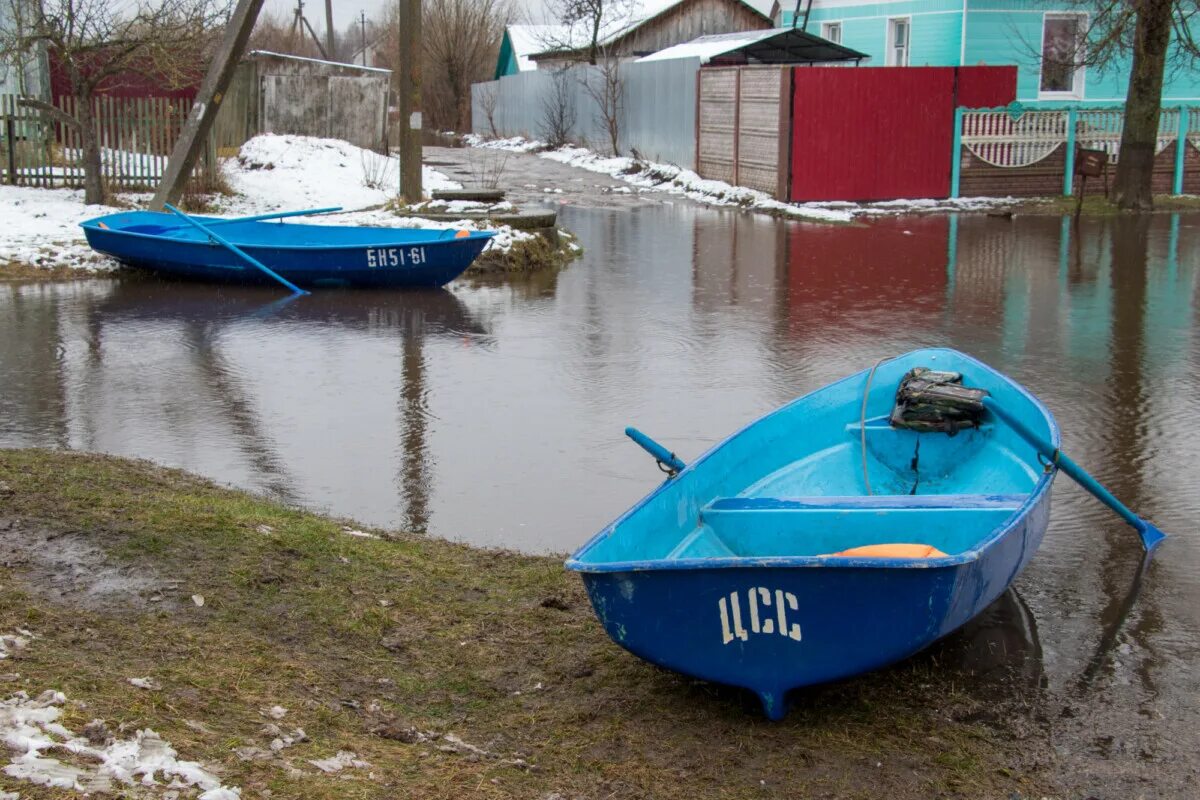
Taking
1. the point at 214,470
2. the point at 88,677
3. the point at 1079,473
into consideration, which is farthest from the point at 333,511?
the point at 1079,473

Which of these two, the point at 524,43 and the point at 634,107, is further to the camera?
the point at 524,43

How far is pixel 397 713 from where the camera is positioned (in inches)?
181

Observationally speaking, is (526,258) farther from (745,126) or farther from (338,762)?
(338,762)

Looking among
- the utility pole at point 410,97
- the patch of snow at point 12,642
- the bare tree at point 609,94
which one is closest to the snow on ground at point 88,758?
the patch of snow at point 12,642

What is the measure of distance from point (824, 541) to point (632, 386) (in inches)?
193

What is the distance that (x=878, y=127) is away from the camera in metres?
23.4

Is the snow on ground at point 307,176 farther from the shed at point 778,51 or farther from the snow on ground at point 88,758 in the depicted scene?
the snow on ground at point 88,758

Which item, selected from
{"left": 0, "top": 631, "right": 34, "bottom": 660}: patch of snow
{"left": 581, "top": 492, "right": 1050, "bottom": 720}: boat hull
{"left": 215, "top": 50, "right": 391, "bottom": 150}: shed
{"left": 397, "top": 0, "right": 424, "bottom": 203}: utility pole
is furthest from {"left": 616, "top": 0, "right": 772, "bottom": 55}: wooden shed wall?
{"left": 0, "top": 631, "right": 34, "bottom": 660}: patch of snow

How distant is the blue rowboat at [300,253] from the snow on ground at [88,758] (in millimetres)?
10680

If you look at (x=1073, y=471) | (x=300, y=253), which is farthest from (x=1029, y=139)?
(x=1073, y=471)

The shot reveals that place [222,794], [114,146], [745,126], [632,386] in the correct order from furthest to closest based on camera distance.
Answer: [745,126]
[114,146]
[632,386]
[222,794]

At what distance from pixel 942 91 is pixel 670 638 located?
2071 cm

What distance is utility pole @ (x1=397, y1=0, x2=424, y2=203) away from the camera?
18516 millimetres

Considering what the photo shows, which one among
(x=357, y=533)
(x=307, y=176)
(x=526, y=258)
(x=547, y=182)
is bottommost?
(x=357, y=533)
